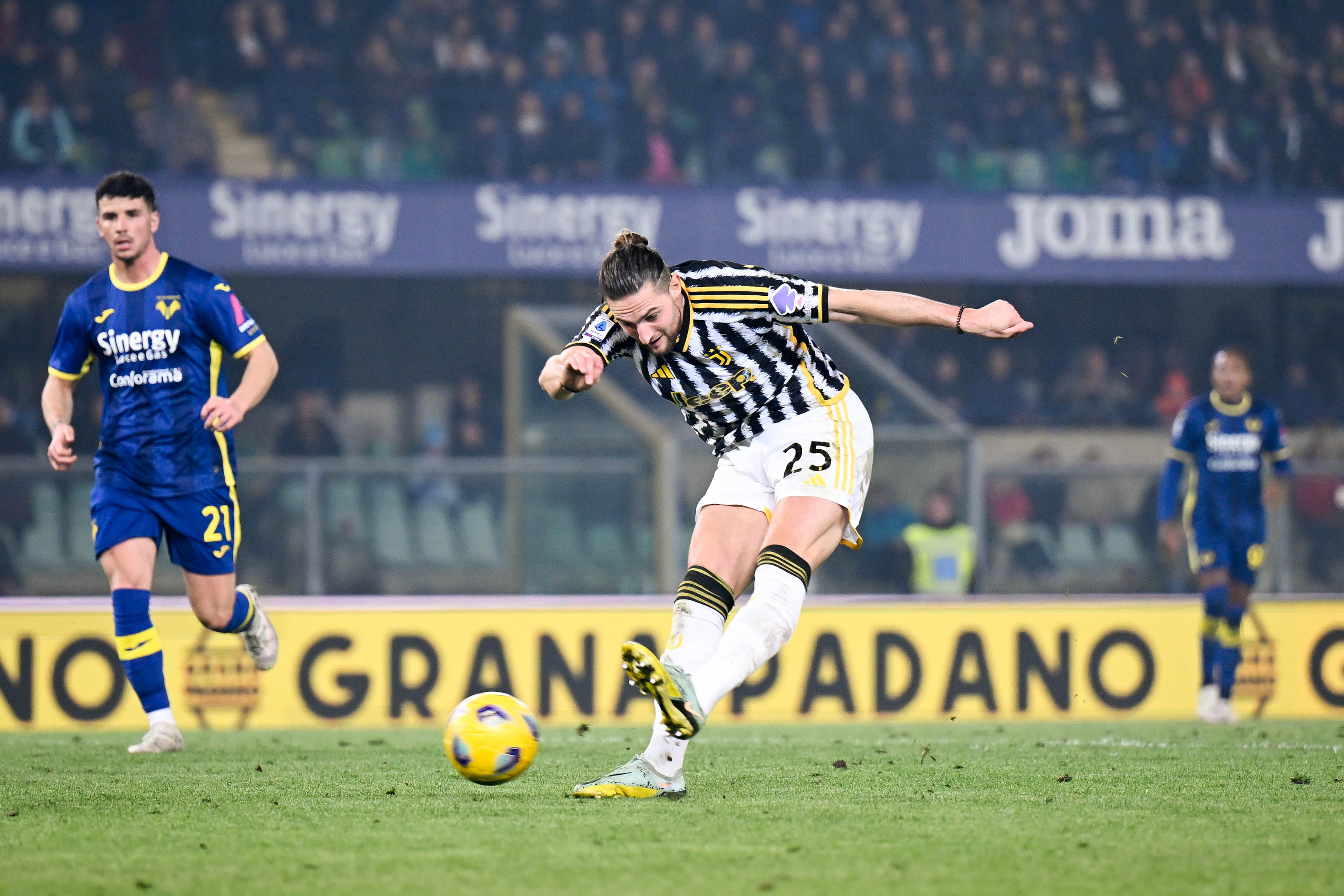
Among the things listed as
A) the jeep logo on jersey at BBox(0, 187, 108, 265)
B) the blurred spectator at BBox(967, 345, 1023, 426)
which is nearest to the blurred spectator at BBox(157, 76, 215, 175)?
the jeep logo on jersey at BBox(0, 187, 108, 265)

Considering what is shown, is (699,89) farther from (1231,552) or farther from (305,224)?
(1231,552)

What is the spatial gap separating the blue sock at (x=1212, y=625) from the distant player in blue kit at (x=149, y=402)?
6.21 metres

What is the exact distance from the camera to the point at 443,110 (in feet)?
58.4

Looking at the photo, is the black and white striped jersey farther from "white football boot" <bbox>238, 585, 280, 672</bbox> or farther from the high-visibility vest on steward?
the high-visibility vest on steward

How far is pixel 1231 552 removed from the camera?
10680mm

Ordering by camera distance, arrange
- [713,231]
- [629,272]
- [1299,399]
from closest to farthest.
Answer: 1. [629,272]
2. [713,231]
3. [1299,399]

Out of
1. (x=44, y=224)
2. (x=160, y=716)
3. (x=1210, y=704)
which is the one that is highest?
(x=44, y=224)

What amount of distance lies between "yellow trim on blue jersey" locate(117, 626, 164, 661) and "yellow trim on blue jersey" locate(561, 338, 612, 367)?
2.71 m

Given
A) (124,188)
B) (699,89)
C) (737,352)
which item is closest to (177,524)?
(124,188)

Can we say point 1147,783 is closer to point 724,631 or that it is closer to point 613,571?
point 724,631

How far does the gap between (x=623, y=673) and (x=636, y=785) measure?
19.0ft

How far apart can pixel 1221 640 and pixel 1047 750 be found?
332 centimetres

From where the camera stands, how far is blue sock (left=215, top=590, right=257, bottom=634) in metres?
7.22

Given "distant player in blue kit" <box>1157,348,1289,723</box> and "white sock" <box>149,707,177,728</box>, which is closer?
"white sock" <box>149,707,177,728</box>
